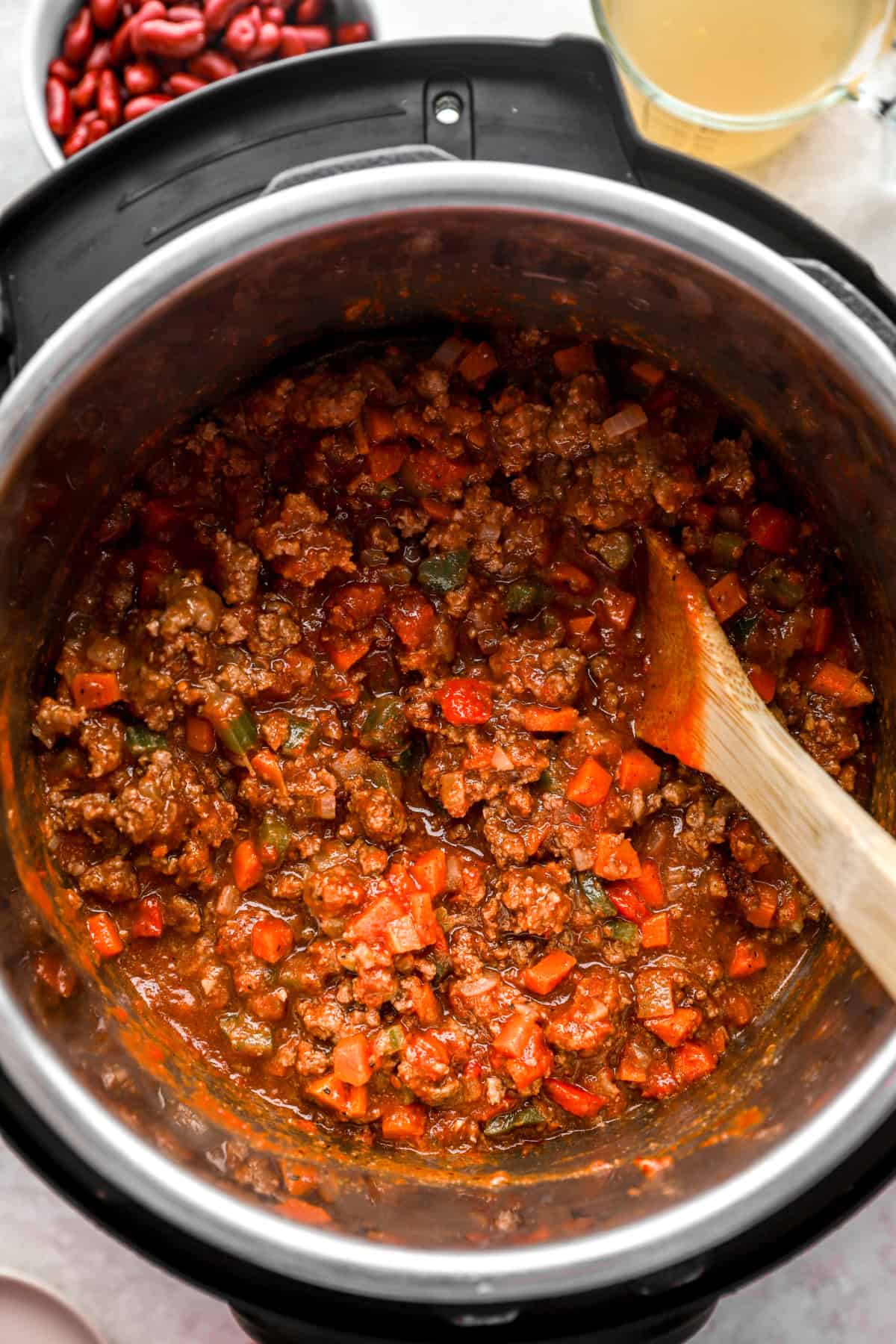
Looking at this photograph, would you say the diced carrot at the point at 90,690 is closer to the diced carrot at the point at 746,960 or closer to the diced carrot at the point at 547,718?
the diced carrot at the point at 547,718

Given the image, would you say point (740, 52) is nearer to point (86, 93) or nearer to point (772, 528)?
point (772, 528)

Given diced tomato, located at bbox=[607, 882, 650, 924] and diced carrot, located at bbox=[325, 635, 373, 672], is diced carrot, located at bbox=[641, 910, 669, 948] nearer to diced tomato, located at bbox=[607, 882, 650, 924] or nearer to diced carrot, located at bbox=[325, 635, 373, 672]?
diced tomato, located at bbox=[607, 882, 650, 924]

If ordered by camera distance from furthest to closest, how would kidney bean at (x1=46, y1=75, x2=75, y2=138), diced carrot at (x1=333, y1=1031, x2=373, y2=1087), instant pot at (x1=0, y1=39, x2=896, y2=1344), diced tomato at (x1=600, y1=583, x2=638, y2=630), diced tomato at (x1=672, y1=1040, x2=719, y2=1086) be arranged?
kidney bean at (x1=46, y1=75, x2=75, y2=138) → diced tomato at (x1=600, y1=583, x2=638, y2=630) → diced tomato at (x1=672, y1=1040, x2=719, y2=1086) → diced carrot at (x1=333, y1=1031, x2=373, y2=1087) → instant pot at (x1=0, y1=39, x2=896, y2=1344)

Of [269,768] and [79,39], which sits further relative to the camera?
[79,39]

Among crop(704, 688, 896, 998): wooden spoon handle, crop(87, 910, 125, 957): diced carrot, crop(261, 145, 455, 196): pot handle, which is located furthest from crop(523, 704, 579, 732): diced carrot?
crop(261, 145, 455, 196): pot handle

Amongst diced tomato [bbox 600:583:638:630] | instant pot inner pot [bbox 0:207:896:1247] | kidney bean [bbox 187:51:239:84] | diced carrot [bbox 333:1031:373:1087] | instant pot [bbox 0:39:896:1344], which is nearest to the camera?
instant pot [bbox 0:39:896:1344]

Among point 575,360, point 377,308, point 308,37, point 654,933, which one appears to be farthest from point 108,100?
point 654,933
